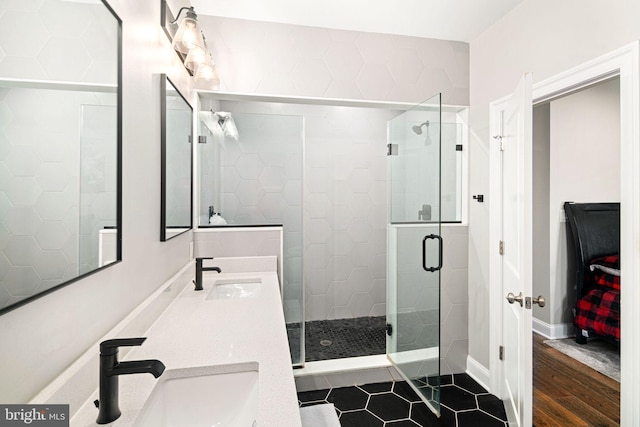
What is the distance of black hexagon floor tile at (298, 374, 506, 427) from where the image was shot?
6.47 ft

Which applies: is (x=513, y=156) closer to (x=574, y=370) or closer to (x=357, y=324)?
(x=574, y=370)

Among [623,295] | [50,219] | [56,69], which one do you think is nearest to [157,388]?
[50,219]

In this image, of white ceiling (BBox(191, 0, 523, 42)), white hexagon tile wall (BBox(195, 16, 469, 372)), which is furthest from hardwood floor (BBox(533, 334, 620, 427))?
white ceiling (BBox(191, 0, 523, 42))

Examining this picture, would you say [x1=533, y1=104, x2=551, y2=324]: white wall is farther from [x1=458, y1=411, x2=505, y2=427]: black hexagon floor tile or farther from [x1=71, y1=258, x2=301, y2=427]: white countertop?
[x1=71, y1=258, x2=301, y2=427]: white countertop

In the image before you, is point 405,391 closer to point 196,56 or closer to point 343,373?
point 343,373

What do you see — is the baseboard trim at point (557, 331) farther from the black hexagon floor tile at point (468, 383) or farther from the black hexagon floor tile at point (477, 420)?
the black hexagon floor tile at point (477, 420)

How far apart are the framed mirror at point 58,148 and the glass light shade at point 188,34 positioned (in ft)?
2.01

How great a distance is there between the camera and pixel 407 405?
2.14 metres

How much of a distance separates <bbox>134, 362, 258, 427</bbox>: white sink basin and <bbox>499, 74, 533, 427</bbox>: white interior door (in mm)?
1292

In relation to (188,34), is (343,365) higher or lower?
lower

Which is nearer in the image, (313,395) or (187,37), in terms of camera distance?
(187,37)

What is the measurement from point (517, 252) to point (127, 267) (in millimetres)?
1875

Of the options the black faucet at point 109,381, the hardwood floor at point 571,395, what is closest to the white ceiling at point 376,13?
the black faucet at point 109,381

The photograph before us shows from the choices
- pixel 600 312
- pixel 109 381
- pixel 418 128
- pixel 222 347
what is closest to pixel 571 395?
pixel 600 312
